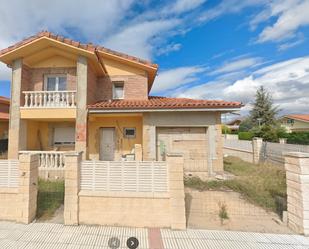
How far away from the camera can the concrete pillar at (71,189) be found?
15.1 ft

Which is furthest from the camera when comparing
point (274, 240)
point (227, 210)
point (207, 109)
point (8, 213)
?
point (207, 109)

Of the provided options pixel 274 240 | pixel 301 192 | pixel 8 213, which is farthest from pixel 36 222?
pixel 301 192

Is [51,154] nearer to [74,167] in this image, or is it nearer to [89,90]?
[89,90]

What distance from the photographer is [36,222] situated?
4.77 m

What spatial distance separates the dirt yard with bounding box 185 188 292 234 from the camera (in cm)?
462

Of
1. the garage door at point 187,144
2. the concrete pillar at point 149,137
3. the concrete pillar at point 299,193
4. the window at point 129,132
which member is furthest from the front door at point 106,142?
the concrete pillar at point 299,193

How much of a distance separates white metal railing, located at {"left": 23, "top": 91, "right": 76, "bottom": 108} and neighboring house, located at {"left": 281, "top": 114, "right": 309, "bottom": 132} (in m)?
39.7

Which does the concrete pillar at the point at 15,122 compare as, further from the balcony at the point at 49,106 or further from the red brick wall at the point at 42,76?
the red brick wall at the point at 42,76

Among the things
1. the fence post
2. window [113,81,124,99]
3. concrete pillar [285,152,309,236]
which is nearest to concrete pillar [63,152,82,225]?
concrete pillar [285,152,309,236]

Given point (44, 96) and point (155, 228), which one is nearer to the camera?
point (155, 228)

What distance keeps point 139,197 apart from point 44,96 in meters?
8.06

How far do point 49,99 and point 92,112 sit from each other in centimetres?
246

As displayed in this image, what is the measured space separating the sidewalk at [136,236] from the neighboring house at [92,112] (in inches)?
191

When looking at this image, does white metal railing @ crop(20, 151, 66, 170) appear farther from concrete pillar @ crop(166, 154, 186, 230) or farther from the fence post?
the fence post
